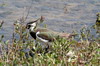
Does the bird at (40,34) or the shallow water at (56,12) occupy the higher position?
the bird at (40,34)

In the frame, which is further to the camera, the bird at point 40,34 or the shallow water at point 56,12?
the shallow water at point 56,12

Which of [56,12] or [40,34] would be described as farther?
[56,12]

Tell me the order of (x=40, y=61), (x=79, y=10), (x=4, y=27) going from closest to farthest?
(x=40, y=61) < (x=4, y=27) < (x=79, y=10)

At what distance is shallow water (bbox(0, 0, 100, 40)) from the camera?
38.3 ft

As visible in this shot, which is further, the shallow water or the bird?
the shallow water

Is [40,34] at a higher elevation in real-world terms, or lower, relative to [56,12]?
higher

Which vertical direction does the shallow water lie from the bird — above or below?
below

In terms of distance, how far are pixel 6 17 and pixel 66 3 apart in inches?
87.2

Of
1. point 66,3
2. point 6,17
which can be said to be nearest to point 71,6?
point 66,3

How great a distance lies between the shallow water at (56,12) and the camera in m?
11.7

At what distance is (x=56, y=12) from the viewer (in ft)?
41.7

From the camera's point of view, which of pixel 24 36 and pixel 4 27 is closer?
pixel 24 36

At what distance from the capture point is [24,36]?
7176 millimetres

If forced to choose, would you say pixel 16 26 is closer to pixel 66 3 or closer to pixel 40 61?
pixel 40 61
